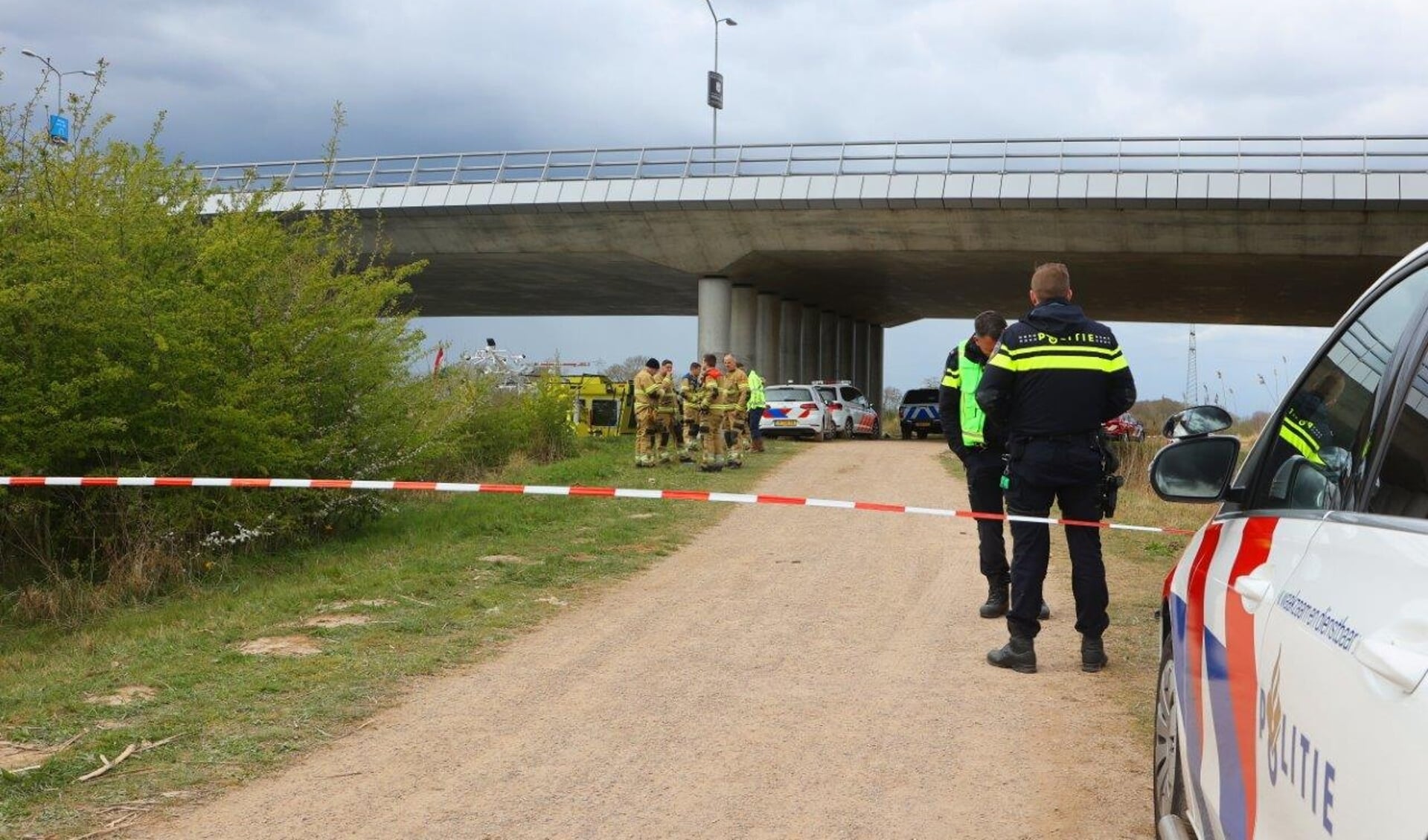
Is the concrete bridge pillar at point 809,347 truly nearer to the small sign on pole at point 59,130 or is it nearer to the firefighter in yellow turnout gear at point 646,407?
the firefighter in yellow turnout gear at point 646,407

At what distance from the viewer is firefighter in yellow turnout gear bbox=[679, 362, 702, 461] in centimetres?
2034

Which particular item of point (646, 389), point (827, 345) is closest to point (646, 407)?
point (646, 389)

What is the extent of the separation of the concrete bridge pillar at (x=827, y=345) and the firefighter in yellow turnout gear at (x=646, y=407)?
31.7 metres

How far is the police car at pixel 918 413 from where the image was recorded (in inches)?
1567

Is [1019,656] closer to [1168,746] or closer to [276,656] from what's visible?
[1168,746]

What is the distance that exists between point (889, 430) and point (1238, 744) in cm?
4987

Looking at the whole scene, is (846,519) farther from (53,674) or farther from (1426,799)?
(1426,799)

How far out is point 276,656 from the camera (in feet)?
22.9

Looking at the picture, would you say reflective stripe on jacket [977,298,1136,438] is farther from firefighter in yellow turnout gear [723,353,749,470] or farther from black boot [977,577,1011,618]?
firefighter in yellow turnout gear [723,353,749,470]

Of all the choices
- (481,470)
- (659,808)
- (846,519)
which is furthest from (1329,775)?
(481,470)

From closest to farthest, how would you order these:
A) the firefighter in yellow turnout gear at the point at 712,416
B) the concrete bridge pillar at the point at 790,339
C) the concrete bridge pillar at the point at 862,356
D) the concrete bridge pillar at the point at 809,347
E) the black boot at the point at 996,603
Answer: the black boot at the point at 996,603
the firefighter in yellow turnout gear at the point at 712,416
the concrete bridge pillar at the point at 790,339
the concrete bridge pillar at the point at 809,347
the concrete bridge pillar at the point at 862,356

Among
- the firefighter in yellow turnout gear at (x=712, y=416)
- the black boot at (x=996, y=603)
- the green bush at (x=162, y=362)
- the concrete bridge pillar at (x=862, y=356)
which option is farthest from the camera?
the concrete bridge pillar at (x=862, y=356)

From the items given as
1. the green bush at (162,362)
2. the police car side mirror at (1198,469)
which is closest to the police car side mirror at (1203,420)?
the police car side mirror at (1198,469)

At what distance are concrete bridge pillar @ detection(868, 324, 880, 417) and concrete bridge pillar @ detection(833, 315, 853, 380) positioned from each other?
12.6 feet
